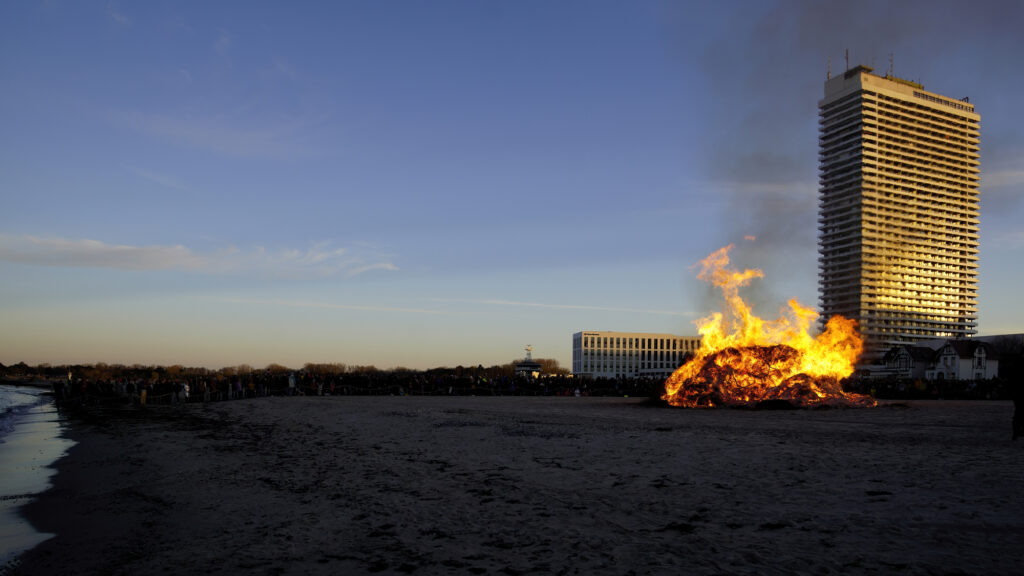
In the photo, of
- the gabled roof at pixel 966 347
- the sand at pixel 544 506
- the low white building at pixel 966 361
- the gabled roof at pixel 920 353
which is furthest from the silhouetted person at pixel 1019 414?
the gabled roof at pixel 920 353

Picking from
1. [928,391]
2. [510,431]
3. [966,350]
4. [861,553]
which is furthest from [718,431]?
[966,350]

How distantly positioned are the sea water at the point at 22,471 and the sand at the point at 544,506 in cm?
35

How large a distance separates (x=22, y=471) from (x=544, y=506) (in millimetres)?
14272

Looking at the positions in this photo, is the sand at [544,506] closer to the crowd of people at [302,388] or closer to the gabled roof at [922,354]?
the crowd of people at [302,388]

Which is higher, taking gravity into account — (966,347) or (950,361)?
(966,347)

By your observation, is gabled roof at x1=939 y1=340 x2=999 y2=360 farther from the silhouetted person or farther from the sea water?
the sea water

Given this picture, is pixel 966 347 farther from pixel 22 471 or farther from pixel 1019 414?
pixel 22 471

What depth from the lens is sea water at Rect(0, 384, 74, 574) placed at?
9.17 metres

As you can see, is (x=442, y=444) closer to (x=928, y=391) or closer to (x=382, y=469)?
(x=382, y=469)

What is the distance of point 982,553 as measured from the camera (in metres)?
6.89

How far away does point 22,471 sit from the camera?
52.6 ft

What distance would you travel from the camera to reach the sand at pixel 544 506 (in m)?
7.20

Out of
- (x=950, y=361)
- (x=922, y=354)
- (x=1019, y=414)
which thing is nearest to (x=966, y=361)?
(x=950, y=361)

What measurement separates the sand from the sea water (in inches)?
13.6
